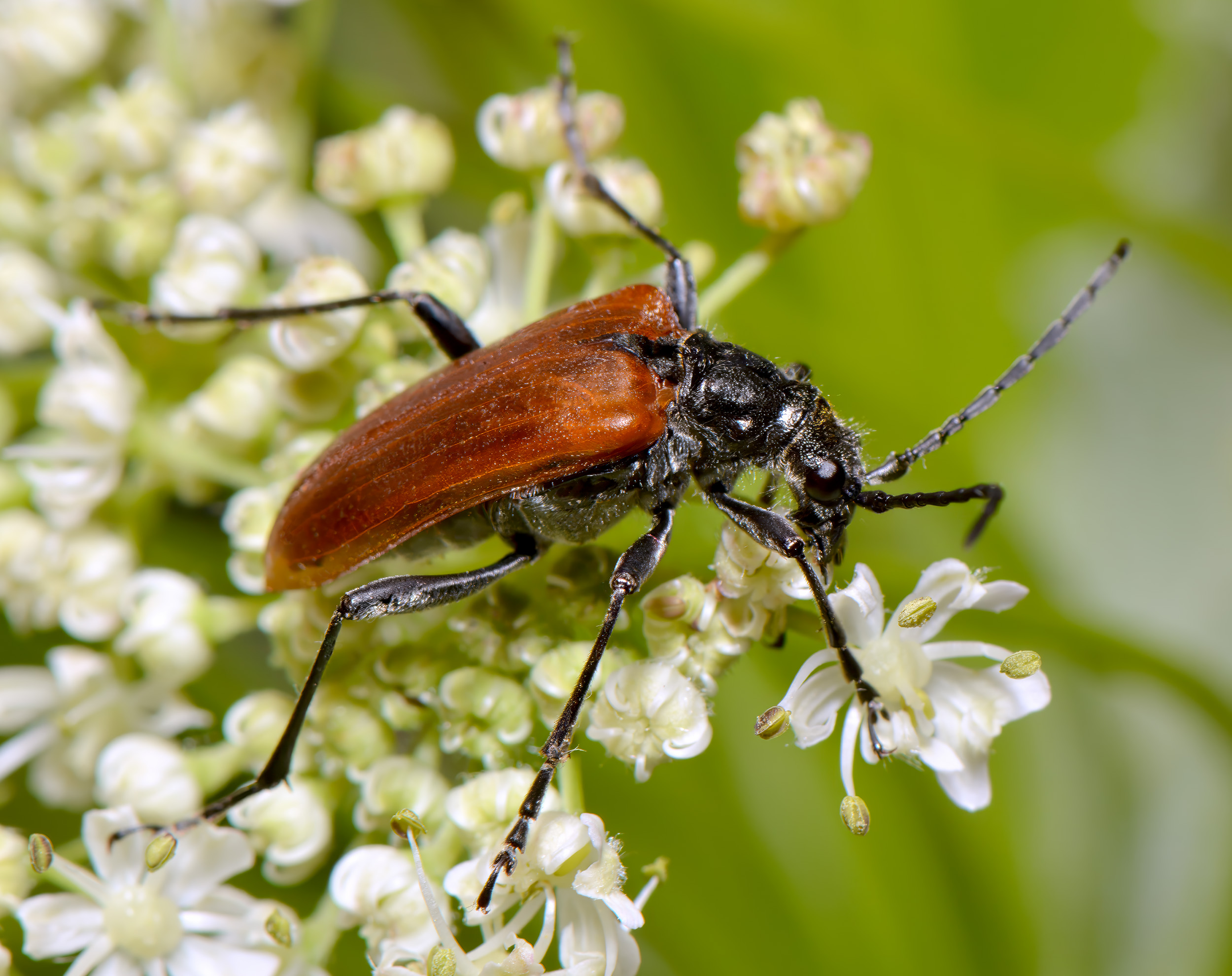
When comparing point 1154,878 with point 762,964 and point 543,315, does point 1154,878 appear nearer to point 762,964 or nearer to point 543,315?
point 762,964

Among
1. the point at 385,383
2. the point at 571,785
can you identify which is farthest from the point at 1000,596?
the point at 385,383

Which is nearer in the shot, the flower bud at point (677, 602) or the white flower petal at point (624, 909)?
the white flower petal at point (624, 909)

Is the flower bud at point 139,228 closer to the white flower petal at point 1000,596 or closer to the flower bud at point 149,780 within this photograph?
the flower bud at point 149,780

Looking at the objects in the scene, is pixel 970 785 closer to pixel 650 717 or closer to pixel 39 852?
pixel 650 717

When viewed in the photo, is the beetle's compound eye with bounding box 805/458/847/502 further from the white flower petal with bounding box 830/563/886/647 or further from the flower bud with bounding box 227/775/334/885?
the flower bud with bounding box 227/775/334/885

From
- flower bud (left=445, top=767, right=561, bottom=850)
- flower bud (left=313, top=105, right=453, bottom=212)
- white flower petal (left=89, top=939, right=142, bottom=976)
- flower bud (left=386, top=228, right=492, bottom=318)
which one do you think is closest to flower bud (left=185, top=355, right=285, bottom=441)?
flower bud (left=386, top=228, right=492, bottom=318)

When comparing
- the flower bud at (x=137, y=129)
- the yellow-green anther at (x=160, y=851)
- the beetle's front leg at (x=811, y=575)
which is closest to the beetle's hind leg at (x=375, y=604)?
the yellow-green anther at (x=160, y=851)

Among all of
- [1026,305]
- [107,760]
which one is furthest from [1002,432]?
[107,760]
